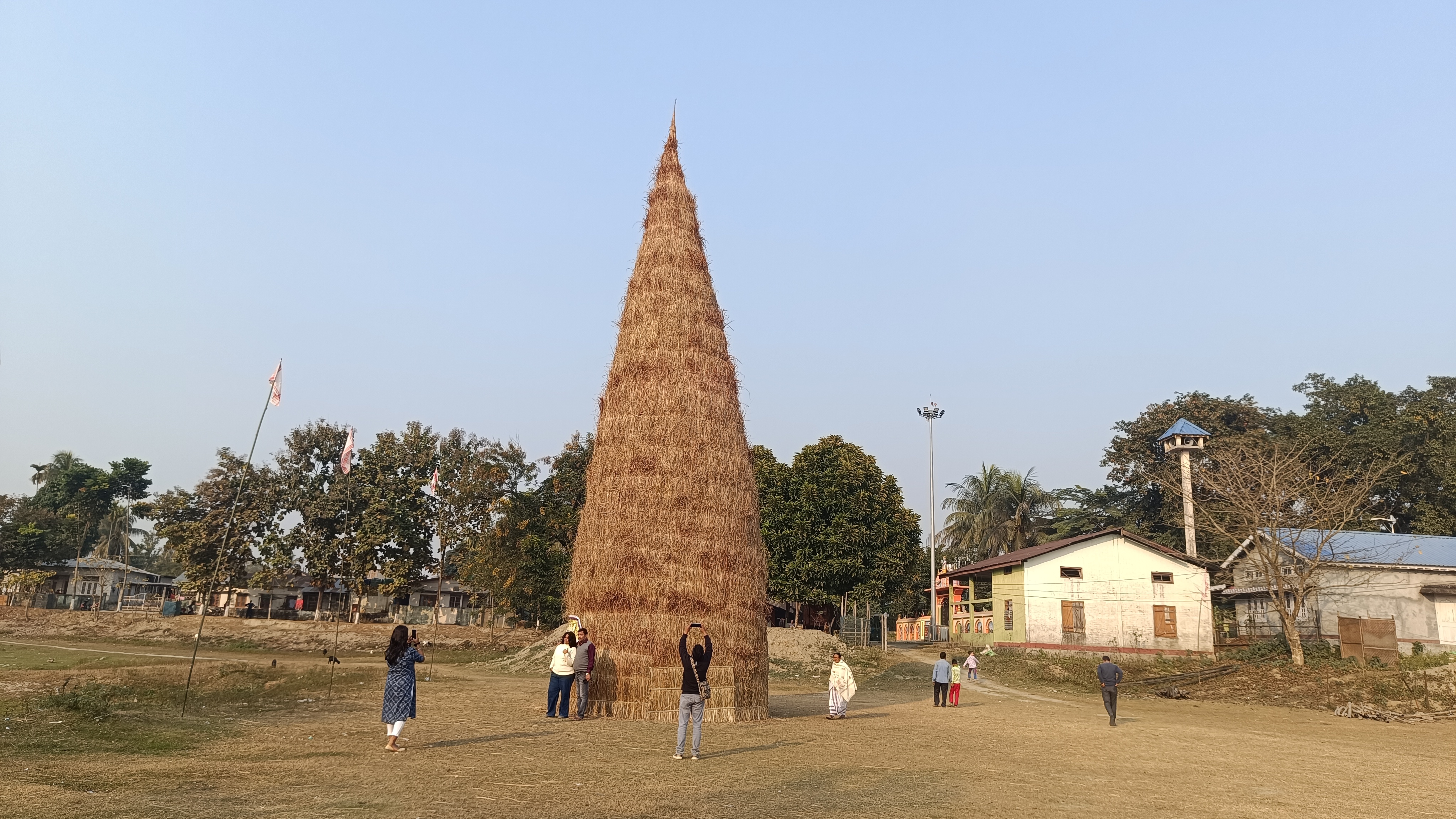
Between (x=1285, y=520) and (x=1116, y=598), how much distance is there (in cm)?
689

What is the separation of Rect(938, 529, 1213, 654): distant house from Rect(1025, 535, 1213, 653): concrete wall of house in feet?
0.10

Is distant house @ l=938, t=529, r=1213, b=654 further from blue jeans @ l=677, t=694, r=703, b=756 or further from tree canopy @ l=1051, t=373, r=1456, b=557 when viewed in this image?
blue jeans @ l=677, t=694, r=703, b=756

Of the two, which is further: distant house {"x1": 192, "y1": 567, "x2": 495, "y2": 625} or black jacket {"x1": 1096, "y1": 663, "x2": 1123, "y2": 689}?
distant house {"x1": 192, "y1": 567, "x2": 495, "y2": 625}

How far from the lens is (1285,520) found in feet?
110

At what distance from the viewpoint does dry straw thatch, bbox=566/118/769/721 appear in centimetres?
1441

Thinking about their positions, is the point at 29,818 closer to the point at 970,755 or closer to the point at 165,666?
the point at 970,755

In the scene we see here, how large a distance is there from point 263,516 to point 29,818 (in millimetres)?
45833

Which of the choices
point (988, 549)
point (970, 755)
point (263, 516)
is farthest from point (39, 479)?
point (970, 755)

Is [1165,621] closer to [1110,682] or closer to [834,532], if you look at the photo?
[834,532]

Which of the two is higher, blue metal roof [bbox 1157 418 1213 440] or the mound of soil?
blue metal roof [bbox 1157 418 1213 440]

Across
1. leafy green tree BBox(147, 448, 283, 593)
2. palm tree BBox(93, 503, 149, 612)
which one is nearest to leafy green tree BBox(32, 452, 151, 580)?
palm tree BBox(93, 503, 149, 612)

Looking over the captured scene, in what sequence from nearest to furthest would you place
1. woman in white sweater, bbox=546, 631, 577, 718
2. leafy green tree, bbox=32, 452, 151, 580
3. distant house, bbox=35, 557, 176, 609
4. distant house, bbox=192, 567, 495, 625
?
woman in white sweater, bbox=546, 631, 577, 718
distant house, bbox=192, 567, 495, 625
distant house, bbox=35, 557, 176, 609
leafy green tree, bbox=32, 452, 151, 580

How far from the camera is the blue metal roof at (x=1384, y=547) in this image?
34531 millimetres

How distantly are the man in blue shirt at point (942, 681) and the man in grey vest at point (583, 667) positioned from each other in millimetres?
10559
